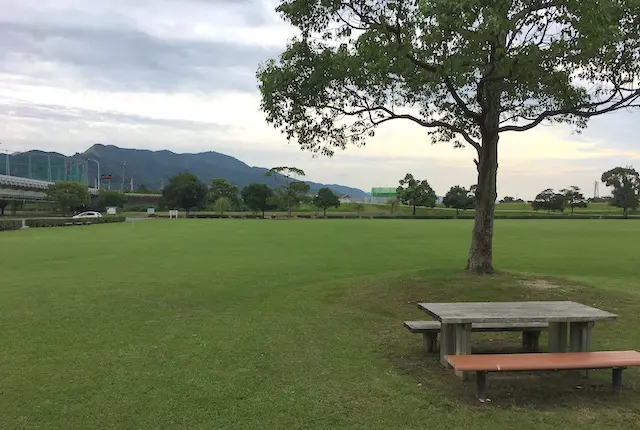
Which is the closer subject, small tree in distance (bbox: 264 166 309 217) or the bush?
the bush

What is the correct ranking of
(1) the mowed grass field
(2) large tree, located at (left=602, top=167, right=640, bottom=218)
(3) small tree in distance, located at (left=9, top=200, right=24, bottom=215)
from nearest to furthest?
(1) the mowed grass field → (3) small tree in distance, located at (left=9, top=200, right=24, bottom=215) → (2) large tree, located at (left=602, top=167, right=640, bottom=218)

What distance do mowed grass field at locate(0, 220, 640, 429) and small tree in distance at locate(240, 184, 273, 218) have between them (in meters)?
87.0

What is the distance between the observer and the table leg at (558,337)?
6352 millimetres

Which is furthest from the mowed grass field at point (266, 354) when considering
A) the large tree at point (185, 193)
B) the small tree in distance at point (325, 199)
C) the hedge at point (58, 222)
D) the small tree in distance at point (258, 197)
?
the large tree at point (185, 193)

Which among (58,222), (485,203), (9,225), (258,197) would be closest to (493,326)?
(485,203)

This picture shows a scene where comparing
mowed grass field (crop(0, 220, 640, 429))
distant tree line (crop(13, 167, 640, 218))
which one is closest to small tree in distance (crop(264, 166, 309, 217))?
distant tree line (crop(13, 167, 640, 218))

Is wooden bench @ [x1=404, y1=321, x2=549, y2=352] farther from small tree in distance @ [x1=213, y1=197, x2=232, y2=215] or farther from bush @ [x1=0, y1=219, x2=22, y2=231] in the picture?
small tree in distance @ [x1=213, y1=197, x2=232, y2=215]

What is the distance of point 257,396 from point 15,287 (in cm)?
969

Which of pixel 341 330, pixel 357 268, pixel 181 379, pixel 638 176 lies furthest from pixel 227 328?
pixel 638 176

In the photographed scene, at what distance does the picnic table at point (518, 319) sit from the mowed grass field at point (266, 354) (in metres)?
0.38

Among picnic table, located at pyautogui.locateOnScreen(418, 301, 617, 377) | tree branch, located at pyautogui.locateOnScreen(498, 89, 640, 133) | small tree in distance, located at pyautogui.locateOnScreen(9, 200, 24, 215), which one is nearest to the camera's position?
picnic table, located at pyautogui.locateOnScreen(418, 301, 617, 377)

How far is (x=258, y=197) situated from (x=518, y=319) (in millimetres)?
97556

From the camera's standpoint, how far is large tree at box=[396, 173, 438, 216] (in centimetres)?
10712

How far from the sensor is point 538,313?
19.9 ft
